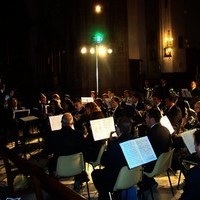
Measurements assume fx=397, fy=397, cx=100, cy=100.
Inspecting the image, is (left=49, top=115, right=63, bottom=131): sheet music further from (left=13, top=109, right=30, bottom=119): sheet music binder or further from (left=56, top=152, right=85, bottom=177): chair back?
(left=56, top=152, right=85, bottom=177): chair back

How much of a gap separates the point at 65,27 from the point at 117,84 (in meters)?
3.74

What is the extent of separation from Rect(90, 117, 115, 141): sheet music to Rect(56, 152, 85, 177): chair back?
1499 mm

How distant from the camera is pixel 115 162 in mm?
5566

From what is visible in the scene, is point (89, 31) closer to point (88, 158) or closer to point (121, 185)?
point (88, 158)

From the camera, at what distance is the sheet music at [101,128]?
25.7 ft

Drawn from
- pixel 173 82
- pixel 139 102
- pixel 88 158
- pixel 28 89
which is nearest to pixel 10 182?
pixel 88 158

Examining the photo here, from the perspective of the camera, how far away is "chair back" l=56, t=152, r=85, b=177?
613 cm

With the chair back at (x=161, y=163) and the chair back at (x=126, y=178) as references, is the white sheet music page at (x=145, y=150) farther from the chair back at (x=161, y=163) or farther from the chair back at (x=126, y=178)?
the chair back at (x=161, y=163)

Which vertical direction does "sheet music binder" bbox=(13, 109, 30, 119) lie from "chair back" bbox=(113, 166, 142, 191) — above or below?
above

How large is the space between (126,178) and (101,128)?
2.70m

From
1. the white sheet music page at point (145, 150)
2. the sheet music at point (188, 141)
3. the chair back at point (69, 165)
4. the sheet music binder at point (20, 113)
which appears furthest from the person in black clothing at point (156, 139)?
the sheet music binder at point (20, 113)

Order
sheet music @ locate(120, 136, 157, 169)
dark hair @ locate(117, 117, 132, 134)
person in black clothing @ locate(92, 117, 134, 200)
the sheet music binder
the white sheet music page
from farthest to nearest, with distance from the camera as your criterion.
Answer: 1. the sheet music binder
2. dark hair @ locate(117, 117, 132, 134)
3. person in black clothing @ locate(92, 117, 134, 200)
4. the white sheet music page
5. sheet music @ locate(120, 136, 157, 169)

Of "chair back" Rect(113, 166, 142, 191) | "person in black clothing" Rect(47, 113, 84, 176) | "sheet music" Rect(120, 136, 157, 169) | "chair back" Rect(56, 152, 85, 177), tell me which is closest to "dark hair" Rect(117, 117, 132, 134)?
"sheet music" Rect(120, 136, 157, 169)

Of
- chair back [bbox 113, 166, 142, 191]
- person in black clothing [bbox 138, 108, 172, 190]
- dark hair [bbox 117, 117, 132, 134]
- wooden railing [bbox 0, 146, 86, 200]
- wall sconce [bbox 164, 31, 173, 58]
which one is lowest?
chair back [bbox 113, 166, 142, 191]
